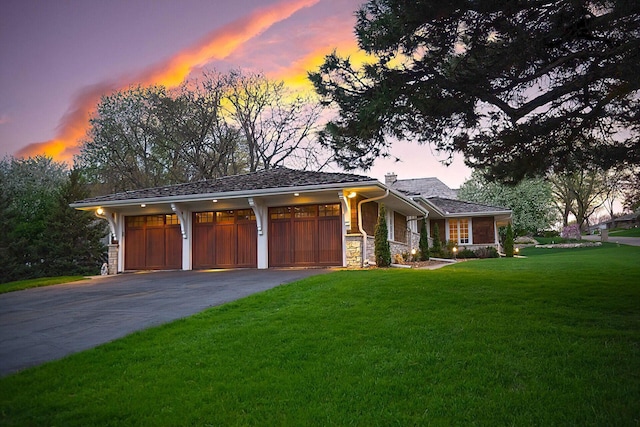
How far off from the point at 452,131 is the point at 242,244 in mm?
10682

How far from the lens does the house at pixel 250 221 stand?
1619 cm

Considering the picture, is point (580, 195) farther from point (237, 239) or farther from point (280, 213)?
point (237, 239)

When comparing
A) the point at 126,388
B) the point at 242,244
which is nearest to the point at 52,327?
the point at 126,388

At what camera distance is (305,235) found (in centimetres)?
1695

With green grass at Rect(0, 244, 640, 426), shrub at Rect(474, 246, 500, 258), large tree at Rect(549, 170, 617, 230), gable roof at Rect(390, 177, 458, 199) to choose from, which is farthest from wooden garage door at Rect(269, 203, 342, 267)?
large tree at Rect(549, 170, 617, 230)

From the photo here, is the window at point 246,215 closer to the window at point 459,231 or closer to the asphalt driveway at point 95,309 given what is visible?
the asphalt driveway at point 95,309

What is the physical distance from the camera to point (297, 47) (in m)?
15.1

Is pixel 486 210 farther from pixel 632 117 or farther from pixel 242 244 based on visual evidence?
pixel 632 117

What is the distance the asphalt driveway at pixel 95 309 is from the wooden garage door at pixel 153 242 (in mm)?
3917

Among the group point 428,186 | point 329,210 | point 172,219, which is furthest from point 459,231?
point 172,219

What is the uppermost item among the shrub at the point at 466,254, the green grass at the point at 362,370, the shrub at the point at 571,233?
the shrub at the point at 571,233

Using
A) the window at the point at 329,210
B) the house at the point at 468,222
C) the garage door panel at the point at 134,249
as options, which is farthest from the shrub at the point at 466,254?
the garage door panel at the point at 134,249

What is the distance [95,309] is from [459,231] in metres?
24.8

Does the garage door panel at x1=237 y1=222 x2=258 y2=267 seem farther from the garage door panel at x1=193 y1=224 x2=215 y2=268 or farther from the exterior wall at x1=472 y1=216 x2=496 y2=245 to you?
the exterior wall at x1=472 y1=216 x2=496 y2=245
